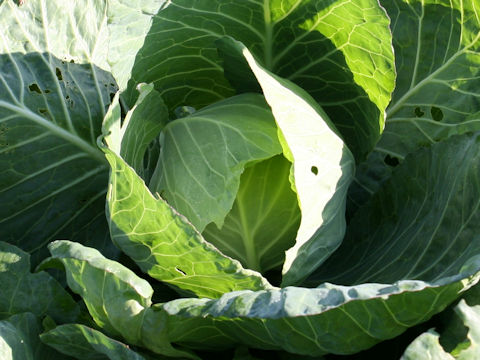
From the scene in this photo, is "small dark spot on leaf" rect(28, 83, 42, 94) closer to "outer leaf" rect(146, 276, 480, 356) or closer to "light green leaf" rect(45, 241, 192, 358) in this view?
"light green leaf" rect(45, 241, 192, 358)

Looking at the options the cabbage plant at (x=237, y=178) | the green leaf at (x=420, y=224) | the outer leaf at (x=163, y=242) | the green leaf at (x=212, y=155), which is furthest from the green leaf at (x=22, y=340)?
the green leaf at (x=420, y=224)

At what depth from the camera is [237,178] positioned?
62.0 inches

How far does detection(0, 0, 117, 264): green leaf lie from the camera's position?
1.80m

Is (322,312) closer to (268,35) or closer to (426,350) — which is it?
(426,350)

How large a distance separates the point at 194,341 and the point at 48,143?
72 cm

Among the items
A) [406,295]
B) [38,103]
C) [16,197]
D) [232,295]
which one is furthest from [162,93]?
[406,295]

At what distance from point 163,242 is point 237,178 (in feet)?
0.80

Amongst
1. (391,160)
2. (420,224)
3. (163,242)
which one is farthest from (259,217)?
(391,160)

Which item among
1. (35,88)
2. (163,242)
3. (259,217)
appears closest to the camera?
(163,242)

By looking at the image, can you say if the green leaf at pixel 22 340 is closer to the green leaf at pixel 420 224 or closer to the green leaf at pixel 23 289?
the green leaf at pixel 23 289

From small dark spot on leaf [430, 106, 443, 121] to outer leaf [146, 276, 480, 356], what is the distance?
32.2 inches

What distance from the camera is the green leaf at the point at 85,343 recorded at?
140cm

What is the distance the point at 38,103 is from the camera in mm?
1842

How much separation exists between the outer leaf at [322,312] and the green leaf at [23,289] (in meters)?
0.38
